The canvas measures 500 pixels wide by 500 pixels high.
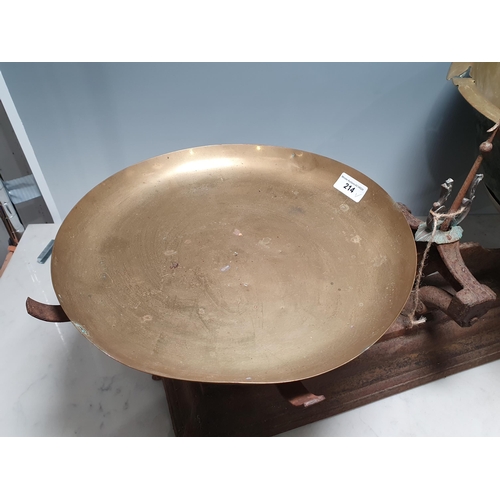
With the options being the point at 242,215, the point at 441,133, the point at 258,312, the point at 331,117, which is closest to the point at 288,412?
the point at 258,312

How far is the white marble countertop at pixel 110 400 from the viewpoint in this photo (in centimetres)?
105

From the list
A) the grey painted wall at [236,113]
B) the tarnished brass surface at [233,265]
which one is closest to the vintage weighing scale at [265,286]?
the tarnished brass surface at [233,265]

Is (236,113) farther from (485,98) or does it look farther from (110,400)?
(110,400)

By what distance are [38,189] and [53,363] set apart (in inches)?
23.2

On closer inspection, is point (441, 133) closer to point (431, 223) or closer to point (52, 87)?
point (431, 223)

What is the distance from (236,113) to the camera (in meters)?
1.29

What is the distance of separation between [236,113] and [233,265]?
1.94 ft

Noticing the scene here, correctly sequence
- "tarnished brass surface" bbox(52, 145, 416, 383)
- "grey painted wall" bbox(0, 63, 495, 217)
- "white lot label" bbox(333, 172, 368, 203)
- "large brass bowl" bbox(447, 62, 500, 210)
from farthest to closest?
"grey painted wall" bbox(0, 63, 495, 217)
"white lot label" bbox(333, 172, 368, 203)
"large brass bowl" bbox(447, 62, 500, 210)
"tarnished brass surface" bbox(52, 145, 416, 383)

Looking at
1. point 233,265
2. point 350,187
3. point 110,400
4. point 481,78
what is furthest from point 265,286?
point 481,78

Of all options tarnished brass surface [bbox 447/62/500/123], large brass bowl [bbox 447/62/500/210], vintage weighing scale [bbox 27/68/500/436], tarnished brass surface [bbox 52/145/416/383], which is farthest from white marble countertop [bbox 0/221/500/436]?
tarnished brass surface [bbox 447/62/500/123]

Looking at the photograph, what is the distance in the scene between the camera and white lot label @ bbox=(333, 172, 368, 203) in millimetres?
993

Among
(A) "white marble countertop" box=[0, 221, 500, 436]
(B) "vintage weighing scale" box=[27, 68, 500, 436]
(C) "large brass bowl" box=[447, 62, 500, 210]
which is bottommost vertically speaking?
(A) "white marble countertop" box=[0, 221, 500, 436]

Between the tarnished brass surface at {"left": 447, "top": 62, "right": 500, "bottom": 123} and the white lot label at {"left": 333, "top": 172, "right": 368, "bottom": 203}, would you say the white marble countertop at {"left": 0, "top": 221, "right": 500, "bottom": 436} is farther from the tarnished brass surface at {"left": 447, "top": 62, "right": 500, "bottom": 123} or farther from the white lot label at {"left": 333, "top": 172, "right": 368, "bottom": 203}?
the tarnished brass surface at {"left": 447, "top": 62, "right": 500, "bottom": 123}

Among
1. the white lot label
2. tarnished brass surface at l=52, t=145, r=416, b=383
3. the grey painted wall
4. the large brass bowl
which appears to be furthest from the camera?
the grey painted wall
